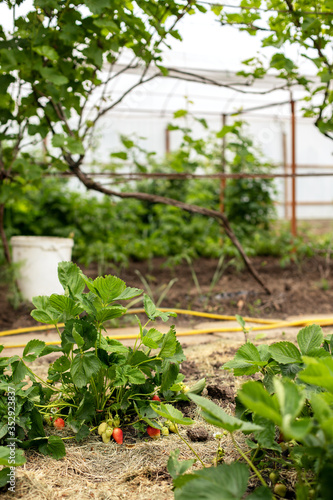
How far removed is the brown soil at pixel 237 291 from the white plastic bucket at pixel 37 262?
14 centimetres

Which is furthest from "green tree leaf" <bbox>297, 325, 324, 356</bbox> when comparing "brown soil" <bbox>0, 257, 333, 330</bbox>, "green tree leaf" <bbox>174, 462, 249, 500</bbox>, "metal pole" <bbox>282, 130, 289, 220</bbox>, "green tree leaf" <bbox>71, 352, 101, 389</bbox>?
"metal pole" <bbox>282, 130, 289, 220</bbox>

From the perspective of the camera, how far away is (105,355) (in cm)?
124

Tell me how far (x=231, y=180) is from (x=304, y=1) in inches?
120

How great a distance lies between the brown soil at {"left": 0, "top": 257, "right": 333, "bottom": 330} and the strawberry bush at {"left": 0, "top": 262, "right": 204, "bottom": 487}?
1.52 meters

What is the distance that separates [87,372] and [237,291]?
244 centimetres

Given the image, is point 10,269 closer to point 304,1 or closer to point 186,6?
point 186,6

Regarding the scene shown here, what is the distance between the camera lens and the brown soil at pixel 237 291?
301 cm

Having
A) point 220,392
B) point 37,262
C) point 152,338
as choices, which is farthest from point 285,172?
point 152,338

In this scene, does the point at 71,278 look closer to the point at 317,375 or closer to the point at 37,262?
the point at 317,375

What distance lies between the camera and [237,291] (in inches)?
135

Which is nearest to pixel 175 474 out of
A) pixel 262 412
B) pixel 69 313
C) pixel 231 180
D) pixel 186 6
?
pixel 262 412

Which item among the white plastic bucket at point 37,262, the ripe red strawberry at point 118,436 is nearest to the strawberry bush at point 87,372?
the ripe red strawberry at point 118,436

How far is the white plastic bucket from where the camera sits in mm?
2980

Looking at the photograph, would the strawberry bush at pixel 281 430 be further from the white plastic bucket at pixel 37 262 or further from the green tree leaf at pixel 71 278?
the white plastic bucket at pixel 37 262
